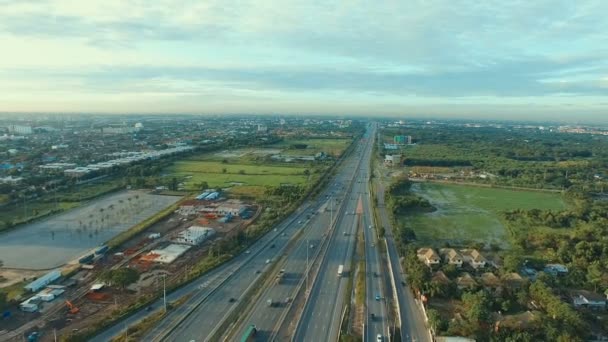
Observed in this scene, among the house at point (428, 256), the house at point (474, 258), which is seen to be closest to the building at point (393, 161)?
the house at point (474, 258)

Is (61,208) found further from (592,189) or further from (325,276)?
(592,189)

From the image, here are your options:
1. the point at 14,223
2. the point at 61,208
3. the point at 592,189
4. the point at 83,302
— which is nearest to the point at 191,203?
the point at 61,208

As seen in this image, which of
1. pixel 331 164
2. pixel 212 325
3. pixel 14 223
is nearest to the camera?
pixel 212 325

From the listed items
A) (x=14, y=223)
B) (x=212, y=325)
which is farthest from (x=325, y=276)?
(x=14, y=223)

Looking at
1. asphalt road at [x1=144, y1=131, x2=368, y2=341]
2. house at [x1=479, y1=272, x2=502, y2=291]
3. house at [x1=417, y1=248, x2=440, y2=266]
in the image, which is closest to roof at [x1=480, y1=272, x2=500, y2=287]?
house at [x1=479, y1=272, x2=502, y2=291]

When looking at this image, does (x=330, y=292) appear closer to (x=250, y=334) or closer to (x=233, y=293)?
(x=233, y=293)

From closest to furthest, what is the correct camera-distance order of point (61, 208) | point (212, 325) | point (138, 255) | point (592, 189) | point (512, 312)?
→ point (212, 325), point (512, 312), point (138, 255), point (61, 208), point (592, 189)

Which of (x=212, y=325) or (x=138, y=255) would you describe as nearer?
(x=212, y=325)

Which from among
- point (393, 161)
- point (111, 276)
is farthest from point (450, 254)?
point (393, 161)
